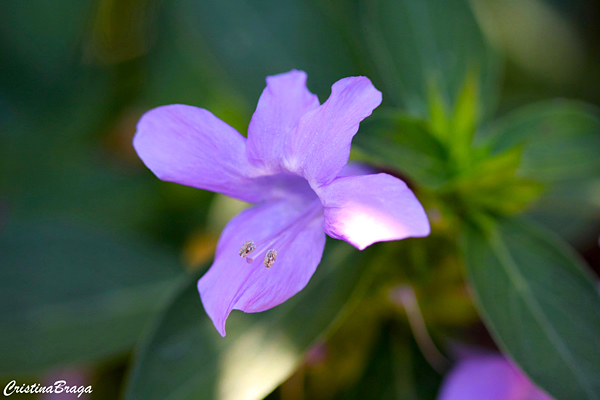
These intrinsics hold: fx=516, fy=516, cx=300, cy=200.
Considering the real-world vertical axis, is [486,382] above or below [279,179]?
below

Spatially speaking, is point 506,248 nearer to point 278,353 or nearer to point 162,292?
point 278,353

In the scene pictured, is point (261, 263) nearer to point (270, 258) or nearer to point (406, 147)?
point (270, 258)

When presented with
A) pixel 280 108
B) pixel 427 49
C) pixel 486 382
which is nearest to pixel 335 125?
pixel 280 108

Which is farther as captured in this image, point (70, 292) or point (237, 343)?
point (70, 292)

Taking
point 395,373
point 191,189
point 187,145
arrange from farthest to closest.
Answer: point 191,189 → point 395,373 → point 187,145

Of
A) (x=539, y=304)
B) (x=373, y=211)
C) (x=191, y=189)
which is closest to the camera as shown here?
(x=373, y=211)

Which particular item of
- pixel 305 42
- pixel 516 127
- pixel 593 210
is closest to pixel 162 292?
pixel 305 42

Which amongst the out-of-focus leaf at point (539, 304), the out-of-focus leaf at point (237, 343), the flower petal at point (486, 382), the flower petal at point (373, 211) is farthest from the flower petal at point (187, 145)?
the flower petal at point (486, 382)

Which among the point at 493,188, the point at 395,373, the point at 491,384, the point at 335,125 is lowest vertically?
the point at 395,373
